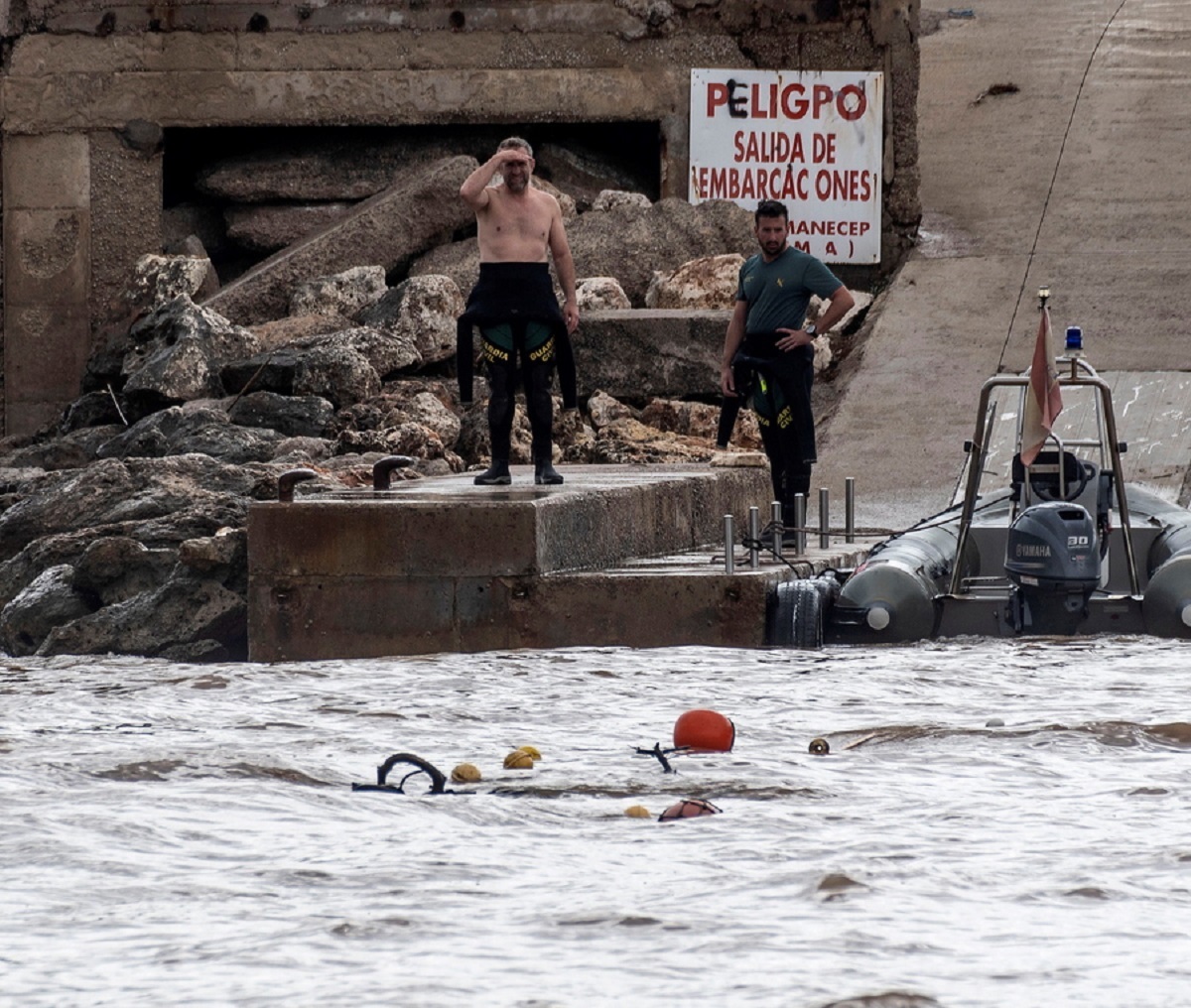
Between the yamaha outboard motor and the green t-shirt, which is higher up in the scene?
the green t-shirt

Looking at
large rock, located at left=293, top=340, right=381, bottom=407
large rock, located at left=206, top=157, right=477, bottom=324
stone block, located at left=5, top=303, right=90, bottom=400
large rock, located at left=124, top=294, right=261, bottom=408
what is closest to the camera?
large rock, located at left=293, top=340, right=381, bottom=407

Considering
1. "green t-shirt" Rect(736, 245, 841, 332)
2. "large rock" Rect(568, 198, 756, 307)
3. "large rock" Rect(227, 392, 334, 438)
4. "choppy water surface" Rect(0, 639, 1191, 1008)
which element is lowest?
"choppy water surface" Rect(0, 639, 1191, 1008)

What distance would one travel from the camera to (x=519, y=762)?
19.9 feet

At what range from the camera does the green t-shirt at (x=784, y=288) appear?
9.53 metres

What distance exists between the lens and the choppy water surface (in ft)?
13.4

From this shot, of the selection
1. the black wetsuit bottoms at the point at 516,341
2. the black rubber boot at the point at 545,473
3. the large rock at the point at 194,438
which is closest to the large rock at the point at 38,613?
the black wetsuit bottoms at the point at 516,341

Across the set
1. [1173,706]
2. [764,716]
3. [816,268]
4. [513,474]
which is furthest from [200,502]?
[1173,706]

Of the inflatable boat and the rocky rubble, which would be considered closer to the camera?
the inflatable boat

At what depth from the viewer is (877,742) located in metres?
6.45

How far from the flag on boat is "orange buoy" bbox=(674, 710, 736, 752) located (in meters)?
2.68

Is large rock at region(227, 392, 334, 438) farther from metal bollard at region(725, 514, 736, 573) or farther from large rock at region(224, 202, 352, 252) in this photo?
metal bollard at region(725, 514, 736, 573)

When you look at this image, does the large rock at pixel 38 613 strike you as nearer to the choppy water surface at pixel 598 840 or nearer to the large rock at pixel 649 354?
the choppy water surface at pixel 598 840

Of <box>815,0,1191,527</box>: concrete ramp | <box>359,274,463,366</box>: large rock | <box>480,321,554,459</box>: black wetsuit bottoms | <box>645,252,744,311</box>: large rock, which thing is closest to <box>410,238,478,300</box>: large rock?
<box>359,274,463,366</box>: large rock

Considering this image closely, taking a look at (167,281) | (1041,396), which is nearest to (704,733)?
(1041,396)
